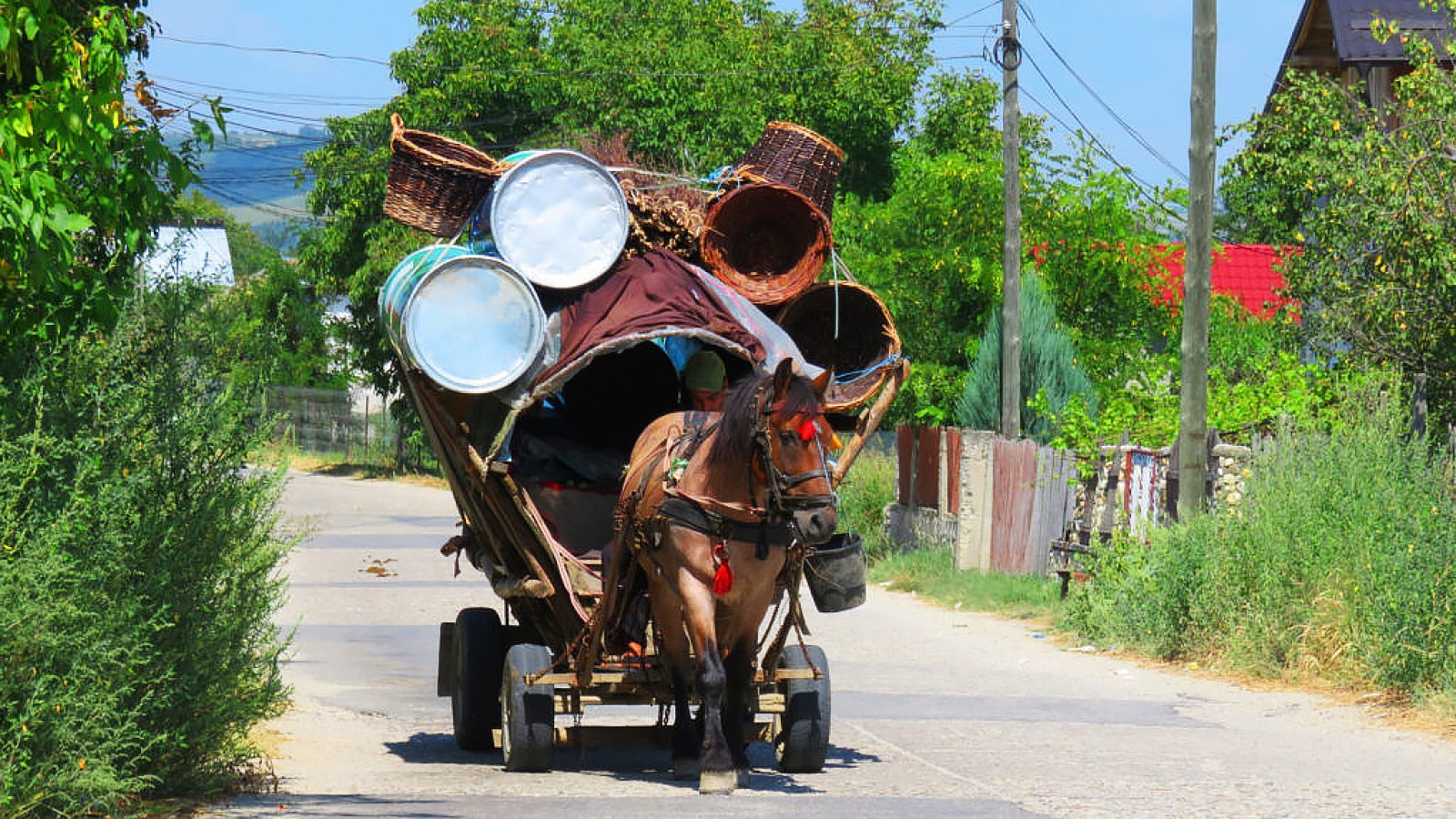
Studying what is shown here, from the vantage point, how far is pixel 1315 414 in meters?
19.3

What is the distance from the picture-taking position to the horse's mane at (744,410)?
985cm

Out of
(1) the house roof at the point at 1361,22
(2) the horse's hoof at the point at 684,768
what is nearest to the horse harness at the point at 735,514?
(2) the horse's hoof at the point at 684,768

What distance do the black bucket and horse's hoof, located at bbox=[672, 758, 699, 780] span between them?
120 centimetres

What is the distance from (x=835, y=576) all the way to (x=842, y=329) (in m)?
2.01

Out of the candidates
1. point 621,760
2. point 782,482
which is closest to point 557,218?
point 782,482

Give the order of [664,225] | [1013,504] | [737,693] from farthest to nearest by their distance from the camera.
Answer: [1013,504]
[664,225]
[737,693]

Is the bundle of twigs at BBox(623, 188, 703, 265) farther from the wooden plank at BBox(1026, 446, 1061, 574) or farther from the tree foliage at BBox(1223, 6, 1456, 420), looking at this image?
the wooden plank at BBox(1026, 446, 1061, 574)

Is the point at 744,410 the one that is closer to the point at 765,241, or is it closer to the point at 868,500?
the point at 765,241

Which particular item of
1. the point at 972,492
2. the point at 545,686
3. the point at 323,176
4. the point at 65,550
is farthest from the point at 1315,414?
the point at 323,176

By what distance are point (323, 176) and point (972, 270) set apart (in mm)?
25115

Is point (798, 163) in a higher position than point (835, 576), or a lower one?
higher

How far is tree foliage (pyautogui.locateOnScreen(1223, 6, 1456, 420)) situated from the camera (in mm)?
16688

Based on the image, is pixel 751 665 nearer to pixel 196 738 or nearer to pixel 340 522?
pixel 196 738

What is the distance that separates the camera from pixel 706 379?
11.6 meters
